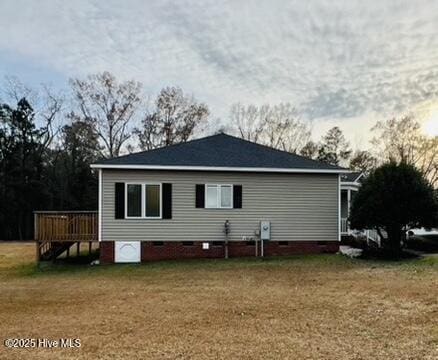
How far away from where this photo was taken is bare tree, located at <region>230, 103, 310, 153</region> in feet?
127

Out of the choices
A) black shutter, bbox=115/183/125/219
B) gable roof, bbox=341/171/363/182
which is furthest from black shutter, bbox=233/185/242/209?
gable roof, bbox=341/171/363/182

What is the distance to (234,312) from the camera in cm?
738

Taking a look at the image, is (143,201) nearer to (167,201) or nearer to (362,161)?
(167,201)

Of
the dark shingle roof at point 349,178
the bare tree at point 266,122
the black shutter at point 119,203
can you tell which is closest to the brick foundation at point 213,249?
the black shutter at point 119,203

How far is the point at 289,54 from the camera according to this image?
18.7 meters

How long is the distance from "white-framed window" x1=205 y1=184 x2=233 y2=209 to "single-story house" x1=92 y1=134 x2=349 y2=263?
0.03 m

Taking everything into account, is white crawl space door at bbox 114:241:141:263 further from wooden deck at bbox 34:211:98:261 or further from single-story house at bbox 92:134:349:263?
wooden deck at bbox 34:211:98:261

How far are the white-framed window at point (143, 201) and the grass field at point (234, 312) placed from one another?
2999mm

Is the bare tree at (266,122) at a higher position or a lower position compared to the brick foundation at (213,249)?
higher

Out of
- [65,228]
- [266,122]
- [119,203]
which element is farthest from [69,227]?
[266,122]

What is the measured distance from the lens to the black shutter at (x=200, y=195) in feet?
52.4

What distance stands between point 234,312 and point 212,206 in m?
8.81

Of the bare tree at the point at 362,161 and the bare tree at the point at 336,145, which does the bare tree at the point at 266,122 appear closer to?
the bare tree at the point at 336,145

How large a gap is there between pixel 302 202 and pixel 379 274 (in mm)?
5574
